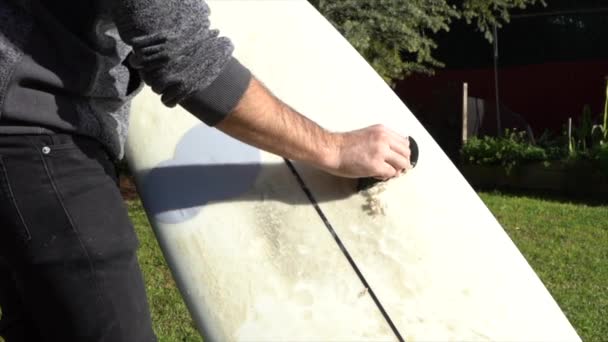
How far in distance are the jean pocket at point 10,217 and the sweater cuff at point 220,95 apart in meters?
0.33

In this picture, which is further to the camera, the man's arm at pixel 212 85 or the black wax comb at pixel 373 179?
the black wax comb at pixel 373 179

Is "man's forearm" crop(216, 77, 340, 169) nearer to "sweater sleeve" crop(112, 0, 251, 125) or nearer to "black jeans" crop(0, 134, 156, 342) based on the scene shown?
"sweater sleeve" crop(112, 0, 251, 125)

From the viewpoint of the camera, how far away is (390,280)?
6.64 feet

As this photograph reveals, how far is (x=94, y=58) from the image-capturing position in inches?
61.7

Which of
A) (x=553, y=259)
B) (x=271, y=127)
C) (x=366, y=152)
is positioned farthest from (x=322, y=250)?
(x=553, y=259)

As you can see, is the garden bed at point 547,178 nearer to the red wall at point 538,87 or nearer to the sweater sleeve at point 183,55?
Result: the red wall at point 538,87

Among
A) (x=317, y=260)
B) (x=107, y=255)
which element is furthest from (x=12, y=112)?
(x=317, y=260)

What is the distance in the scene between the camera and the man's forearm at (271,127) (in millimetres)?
1577

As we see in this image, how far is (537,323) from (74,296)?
3.42ft

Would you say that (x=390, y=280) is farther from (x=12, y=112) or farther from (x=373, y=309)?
(x=12, y=112)

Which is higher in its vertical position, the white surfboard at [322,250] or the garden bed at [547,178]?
the white surfboard at [322,250]

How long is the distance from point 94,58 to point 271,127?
0.34m

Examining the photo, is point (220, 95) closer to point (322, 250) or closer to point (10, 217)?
point (10, 217)

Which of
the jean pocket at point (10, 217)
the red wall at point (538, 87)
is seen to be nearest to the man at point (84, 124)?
the jean pocket at point (10, 217)
